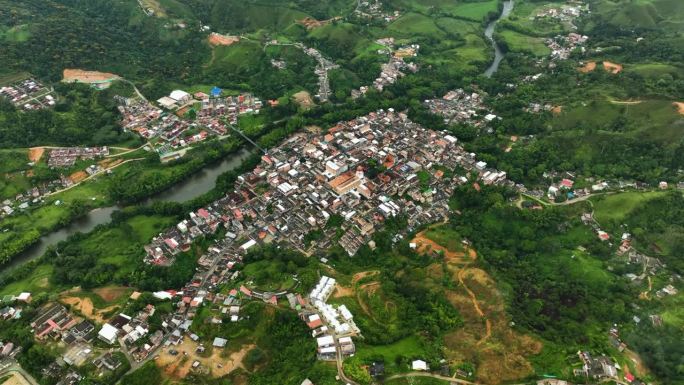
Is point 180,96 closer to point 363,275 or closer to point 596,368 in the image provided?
point 363,275

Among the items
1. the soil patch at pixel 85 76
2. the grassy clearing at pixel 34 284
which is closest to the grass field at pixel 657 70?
the grassy clearing at pixel 34 284

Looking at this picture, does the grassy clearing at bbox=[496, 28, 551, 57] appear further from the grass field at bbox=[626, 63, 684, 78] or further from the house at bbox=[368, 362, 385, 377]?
the house at bbox=[368, 362, 385, 377]

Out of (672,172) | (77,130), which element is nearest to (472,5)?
(672,172)

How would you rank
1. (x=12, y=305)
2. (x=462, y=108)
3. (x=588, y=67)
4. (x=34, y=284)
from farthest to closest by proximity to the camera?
(x=588, y=67)
(x=462, y=108)
(x=34, y=284)
(x=12, y=305)

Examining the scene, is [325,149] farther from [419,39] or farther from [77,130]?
[419,39]

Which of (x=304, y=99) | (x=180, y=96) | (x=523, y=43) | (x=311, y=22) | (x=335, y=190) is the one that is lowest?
(x=304, y=99)

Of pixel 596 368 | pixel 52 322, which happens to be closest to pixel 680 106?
pixel 596 368

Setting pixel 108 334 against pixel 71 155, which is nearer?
pixel 108 334
